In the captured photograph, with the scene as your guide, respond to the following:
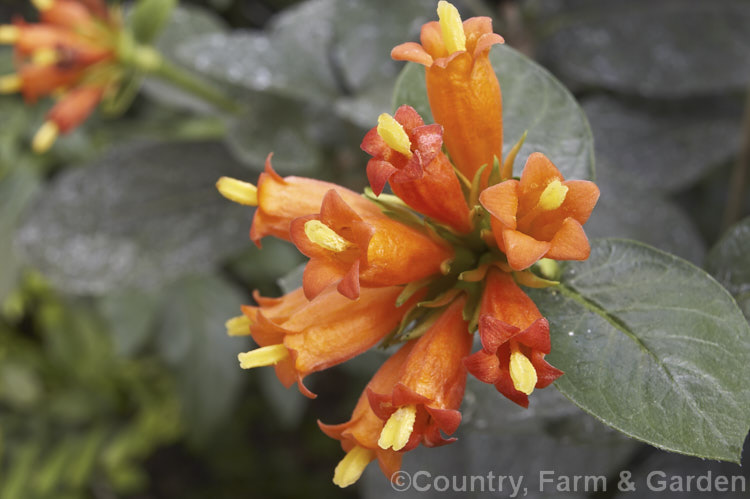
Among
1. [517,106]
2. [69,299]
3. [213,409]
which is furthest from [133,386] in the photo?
[517,106]

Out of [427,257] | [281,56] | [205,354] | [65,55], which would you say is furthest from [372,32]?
[205,354]

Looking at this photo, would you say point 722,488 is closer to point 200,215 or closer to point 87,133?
point 200,215

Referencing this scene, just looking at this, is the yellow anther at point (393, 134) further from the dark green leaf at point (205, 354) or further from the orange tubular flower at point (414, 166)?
the dark green leaf at point (205, 354)

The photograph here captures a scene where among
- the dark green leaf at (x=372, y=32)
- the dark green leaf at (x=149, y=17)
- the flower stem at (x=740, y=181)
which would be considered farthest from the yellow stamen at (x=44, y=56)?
the flower stem at (x=740, y=181)

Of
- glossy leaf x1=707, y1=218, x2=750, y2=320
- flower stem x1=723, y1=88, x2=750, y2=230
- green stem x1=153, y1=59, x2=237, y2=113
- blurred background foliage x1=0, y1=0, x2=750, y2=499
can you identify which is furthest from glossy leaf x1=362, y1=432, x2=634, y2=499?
green stem x1=153, y1=59, x2=237, y2=113

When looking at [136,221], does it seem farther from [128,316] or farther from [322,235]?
[322,235]

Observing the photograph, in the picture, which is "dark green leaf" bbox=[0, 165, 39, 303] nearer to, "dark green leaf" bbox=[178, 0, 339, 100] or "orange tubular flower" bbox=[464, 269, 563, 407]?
"dark green leaf" bbox=[178, 0, 339, 100]

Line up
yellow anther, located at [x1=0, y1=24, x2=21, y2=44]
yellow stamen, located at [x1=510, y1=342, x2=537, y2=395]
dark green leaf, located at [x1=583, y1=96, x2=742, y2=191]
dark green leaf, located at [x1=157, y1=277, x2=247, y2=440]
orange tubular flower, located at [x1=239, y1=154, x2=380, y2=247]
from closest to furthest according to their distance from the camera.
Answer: yellow stamen, located at [x1=510, y1=342, x2=537, y2=395] < orange tubular flower, located at [x1=239, y1=154, x2=380, y2=247] < yellow anther, located at [x1=0, y1=24, x2=21, y2=44] < dark green leaf, located at [x1=583, y1=96, x2=742, y2=191] < dark green leaf, located at [x1=157, y1=277, x2=247, y2=440]
